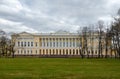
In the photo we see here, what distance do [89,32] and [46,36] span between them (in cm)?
7359

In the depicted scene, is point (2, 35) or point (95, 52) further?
point (95, 52)

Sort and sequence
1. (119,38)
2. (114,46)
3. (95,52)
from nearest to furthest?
1. (119,38)
2. (114,46)
3. (95,52)

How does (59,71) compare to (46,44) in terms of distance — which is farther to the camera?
(46,44)

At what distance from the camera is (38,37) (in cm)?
18950

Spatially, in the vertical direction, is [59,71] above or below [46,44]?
below

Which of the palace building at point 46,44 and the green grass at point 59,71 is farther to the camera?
the palace building at point 46,44

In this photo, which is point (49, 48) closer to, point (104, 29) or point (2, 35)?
point (2, 35)

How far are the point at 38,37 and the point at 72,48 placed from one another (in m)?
22.3

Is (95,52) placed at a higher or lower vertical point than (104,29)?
lower

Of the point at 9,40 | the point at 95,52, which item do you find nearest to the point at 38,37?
the point at 95,52

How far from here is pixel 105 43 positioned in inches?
4043

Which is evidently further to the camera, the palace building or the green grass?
the palace building

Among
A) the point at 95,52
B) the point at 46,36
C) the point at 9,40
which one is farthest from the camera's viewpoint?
the point at 46,36

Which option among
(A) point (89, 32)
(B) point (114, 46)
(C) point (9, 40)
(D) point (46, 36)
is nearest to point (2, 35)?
(C) point (9, 40)
